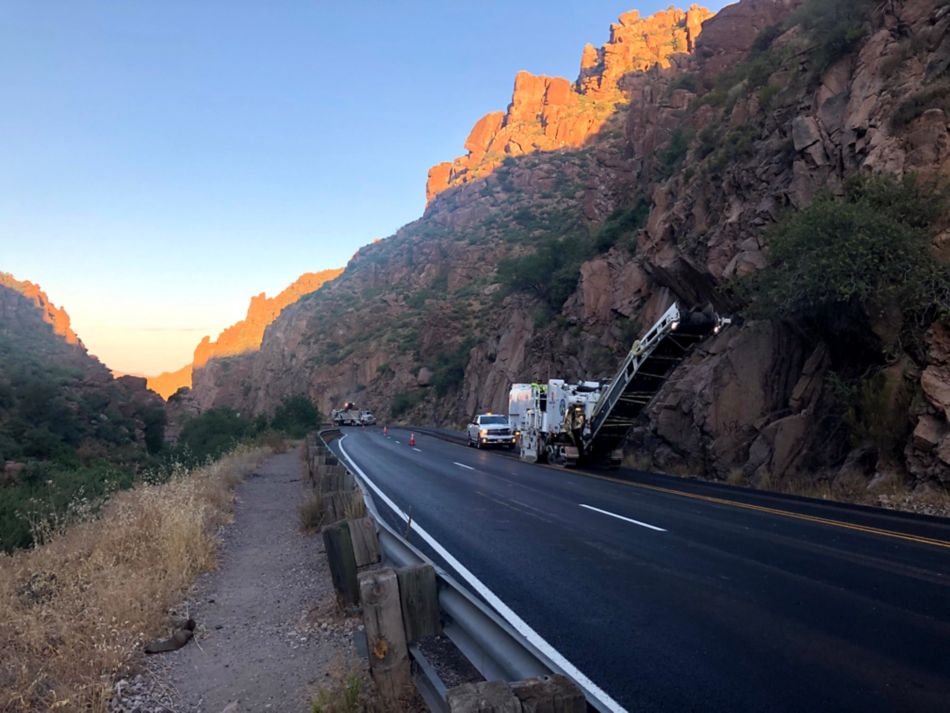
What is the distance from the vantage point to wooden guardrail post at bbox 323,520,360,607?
6.59 metres

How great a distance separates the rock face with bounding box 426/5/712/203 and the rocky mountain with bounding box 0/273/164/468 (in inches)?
3015

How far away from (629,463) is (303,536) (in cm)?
1594

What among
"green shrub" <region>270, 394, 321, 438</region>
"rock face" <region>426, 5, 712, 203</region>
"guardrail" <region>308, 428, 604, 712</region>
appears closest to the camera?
"guardrail" <region>308, 428, 604, 712</region>

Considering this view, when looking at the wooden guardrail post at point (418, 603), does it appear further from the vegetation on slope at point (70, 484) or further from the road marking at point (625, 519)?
the road marking at point (625, 519)

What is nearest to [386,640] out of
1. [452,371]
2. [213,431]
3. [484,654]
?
[484,654]

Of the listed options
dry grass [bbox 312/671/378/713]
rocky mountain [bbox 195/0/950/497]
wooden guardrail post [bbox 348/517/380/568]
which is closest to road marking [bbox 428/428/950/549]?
rocky mountain [bbox 195/0/950/497]

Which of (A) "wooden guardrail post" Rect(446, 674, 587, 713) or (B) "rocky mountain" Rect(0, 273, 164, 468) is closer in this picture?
(A) "wooden guardrail post" Rect(446, 674, 587, 713)

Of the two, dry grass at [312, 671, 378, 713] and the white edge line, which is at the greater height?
dry grass at [312, 671, 378, 713]

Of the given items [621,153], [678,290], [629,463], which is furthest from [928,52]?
[621,153]

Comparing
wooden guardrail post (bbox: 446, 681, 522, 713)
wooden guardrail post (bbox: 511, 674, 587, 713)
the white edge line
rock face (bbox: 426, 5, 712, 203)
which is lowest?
the white edge line

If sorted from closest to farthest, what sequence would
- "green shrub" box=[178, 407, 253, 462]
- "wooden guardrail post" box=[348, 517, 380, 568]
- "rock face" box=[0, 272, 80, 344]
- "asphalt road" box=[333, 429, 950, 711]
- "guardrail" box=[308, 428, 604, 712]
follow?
"guardrail" box=[308, 428, 604, 712], "asphalt road" box=[333, 429, 950, 711], "wooden guardrail post" box=[348, 517, 380, 568], "green shrub" box=[178, 407, 253, 462], "rock face" box=[0, 272, 80, 344]

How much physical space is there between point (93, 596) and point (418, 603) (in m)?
4.12

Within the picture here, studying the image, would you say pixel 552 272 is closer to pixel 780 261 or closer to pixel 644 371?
pixel 644 371

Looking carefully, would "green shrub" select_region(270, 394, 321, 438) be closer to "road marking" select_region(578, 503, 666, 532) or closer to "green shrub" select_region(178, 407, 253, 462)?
"green shrub" select_region(178, 407, 253, 462)
